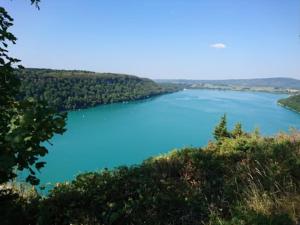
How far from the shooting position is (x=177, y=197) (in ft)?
11.7

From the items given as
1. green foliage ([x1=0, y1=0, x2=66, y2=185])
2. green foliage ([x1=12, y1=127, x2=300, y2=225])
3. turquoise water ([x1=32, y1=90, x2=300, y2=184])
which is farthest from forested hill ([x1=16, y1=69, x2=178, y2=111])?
green foliage ([x1=0, y1=0, x2=66, y2=185])

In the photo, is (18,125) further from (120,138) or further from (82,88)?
(82,88)

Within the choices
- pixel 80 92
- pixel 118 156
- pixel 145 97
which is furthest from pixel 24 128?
pixel 145 97

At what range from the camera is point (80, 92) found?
10981 centimetres

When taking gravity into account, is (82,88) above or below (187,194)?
below

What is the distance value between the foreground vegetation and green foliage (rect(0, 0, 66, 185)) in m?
0.93

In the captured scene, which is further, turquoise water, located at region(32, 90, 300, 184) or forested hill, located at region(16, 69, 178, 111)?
forested hill, located at region(16, 69, 178, 111)

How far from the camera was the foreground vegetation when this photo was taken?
2904mm

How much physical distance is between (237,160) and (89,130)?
202 ft

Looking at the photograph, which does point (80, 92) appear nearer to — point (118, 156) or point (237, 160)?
point (118, 156)

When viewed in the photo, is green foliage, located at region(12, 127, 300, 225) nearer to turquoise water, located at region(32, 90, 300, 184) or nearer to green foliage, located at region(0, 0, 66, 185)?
green foliage, located at region(0, 0, 66, 185)

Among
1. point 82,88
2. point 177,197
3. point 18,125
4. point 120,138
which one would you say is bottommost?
point 120,138

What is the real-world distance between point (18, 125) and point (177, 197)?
75.5 inches

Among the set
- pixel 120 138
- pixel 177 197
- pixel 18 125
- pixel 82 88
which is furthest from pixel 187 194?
pixel 82 88
